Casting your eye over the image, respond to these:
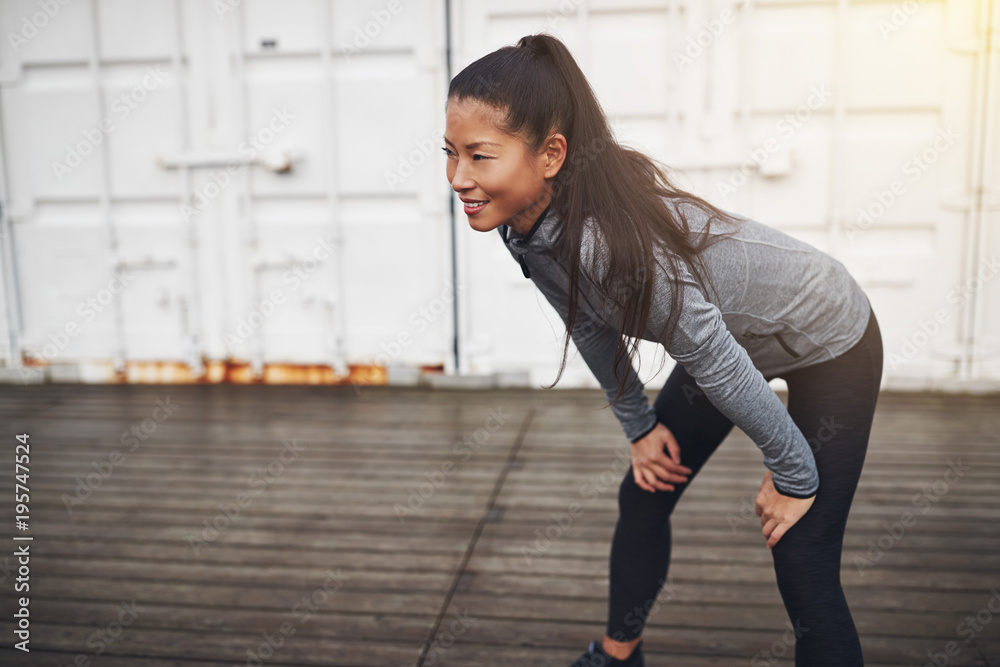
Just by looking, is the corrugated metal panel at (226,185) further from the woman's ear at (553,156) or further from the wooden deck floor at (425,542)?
the woman's ear at (553,156)

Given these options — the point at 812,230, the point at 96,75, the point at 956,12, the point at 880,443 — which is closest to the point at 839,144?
the point at 812,230

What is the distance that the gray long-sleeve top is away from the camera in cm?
108

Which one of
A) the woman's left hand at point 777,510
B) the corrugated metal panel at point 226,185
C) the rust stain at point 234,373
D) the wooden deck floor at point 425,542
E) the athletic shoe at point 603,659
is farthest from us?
the rust stain at point 234,373

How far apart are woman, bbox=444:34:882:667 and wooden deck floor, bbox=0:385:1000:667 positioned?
0.76 meters

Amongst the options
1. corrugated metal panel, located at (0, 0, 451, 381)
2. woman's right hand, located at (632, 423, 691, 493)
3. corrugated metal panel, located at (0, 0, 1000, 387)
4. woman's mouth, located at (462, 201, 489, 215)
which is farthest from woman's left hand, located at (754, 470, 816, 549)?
corrugated metal panel, located at (0, 0, 451, 381)

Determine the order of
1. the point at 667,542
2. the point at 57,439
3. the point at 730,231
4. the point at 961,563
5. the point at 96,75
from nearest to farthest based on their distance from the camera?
1. the point at 730,231
2. the point at 667,542
3. the point at 961,563
4. the point at 57,439
5. the point at 96,75

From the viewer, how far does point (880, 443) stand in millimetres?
3312

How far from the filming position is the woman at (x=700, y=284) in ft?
3.59

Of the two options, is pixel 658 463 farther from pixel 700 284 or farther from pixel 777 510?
pixel 700 284

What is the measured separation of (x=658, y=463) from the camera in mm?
1465

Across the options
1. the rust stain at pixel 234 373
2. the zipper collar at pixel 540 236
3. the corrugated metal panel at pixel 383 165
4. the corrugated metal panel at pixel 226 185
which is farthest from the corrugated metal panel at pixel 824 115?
the zipper collar at pixel 540 236

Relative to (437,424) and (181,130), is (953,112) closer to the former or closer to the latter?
(437,424)

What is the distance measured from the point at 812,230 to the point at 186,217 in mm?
3309

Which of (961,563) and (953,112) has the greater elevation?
(953,112)
